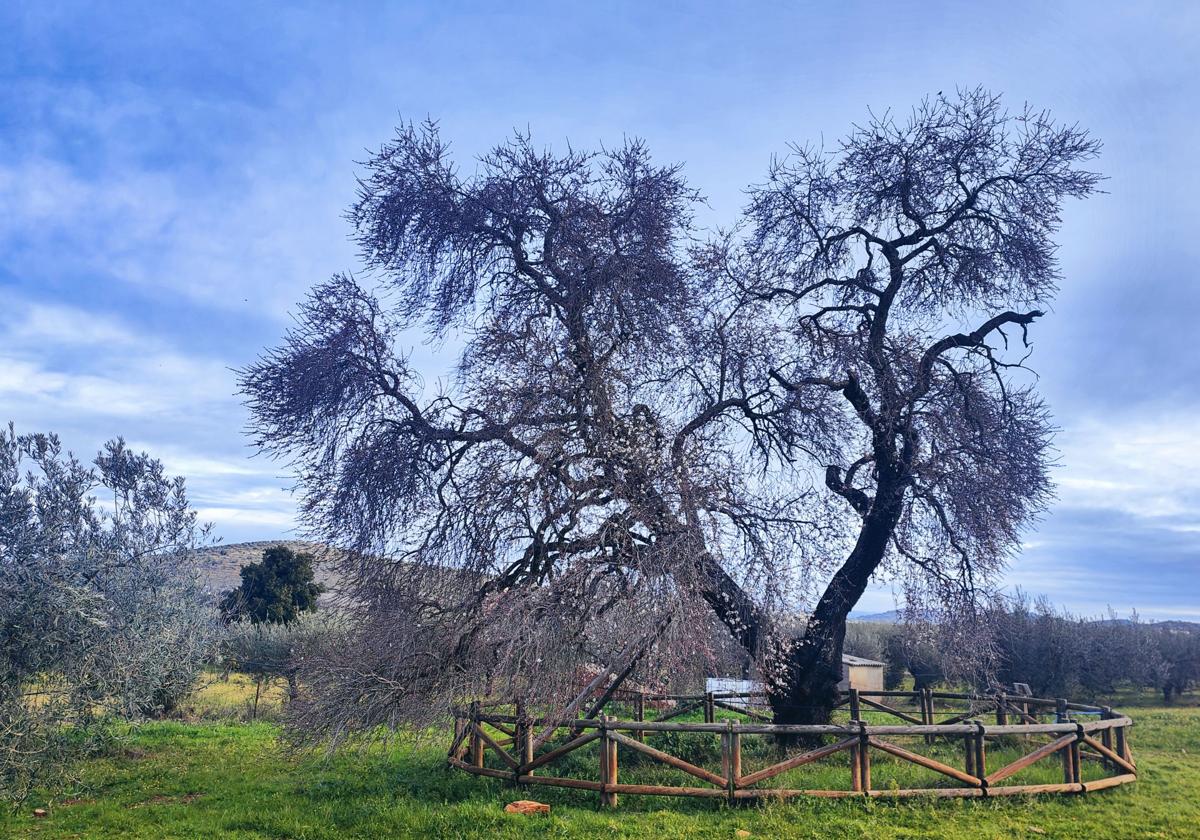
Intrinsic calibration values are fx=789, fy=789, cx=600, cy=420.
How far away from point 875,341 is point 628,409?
5.39m

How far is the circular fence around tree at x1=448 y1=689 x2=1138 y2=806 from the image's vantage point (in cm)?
1121

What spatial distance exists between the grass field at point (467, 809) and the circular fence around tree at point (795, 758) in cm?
18

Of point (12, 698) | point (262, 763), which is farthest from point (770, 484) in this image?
point (12, 698)

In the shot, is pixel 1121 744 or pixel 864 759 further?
pixel 1121 744

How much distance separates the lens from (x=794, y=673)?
14.9 metres

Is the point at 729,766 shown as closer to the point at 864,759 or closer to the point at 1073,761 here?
the point at 864,759

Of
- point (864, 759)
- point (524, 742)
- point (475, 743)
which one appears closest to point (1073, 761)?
point (864, 759)

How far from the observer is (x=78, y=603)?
12703 mm

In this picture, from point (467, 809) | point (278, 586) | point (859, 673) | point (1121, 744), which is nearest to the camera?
point (467, 809)

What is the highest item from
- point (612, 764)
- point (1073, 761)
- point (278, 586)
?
point (278, 586)

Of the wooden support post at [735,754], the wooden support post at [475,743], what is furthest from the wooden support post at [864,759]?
the wooden support post at [475,743]

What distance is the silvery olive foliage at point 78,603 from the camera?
12.5 m

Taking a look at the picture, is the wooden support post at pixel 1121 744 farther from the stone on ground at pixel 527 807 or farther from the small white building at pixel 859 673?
the small white building at pixel 859 673

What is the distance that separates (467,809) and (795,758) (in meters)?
4.64
